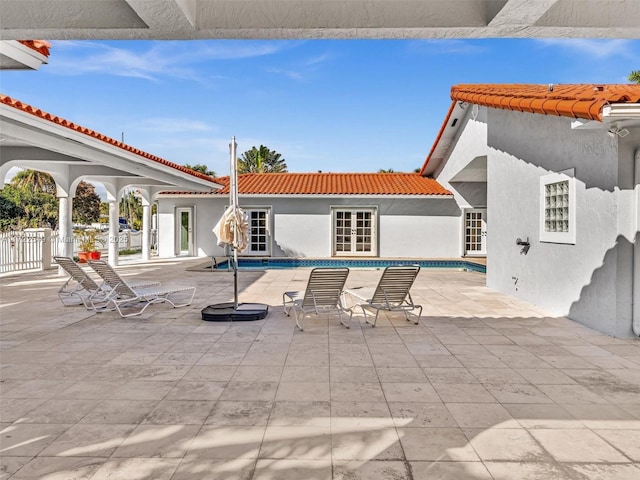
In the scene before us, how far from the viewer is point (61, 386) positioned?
15.2 feet

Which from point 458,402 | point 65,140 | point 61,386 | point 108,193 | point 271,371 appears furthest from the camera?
point 108,193

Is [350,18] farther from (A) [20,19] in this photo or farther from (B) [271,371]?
(B) [271,371]

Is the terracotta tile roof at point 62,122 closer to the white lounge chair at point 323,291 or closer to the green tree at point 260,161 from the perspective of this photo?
the white lounge chair at point 323,291

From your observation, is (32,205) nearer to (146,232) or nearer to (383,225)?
(146,232)

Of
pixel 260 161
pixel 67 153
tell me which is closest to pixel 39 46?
pixel 67 153

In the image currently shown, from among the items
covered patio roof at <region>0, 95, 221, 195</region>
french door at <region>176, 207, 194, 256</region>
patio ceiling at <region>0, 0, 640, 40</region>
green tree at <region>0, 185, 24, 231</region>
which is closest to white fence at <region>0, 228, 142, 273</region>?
covered patio roof at <region>0, 95, 221, 195</region>

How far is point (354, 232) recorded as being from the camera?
20.0 meters

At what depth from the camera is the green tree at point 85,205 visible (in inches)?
1964

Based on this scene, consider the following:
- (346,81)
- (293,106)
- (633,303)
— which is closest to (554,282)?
(633,303)

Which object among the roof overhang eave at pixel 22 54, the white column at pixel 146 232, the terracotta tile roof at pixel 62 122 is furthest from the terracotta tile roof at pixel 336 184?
the roof overhang eave at pixel 22 54

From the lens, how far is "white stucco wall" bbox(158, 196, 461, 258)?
1978 centimetres

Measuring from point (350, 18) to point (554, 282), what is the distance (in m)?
7.37

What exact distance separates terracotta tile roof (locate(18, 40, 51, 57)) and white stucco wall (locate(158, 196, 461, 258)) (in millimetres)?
15226

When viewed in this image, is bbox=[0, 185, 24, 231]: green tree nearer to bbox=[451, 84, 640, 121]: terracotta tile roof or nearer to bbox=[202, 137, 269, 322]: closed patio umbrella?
bbox=[202, 137, 269, 322]: closed patio umbrella
